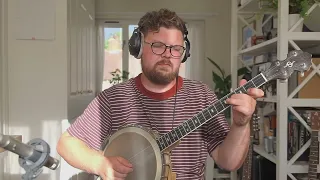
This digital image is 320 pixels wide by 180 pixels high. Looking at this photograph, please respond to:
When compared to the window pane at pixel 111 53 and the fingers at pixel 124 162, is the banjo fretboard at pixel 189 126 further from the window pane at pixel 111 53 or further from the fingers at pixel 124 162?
the window pane at pixel 111 53

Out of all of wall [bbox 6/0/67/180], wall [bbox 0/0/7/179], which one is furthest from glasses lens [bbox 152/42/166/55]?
wall [bbox 0/0/7/179]

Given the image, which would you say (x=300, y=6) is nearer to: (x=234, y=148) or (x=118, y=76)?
(x=234, y=148)

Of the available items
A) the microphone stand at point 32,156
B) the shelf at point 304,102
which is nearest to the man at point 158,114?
the microphone stand at point 32,156

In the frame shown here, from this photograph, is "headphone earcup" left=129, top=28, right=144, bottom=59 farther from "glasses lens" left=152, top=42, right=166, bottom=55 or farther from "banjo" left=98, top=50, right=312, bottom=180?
"banjo" left=98, top=50, right=312, bottom=180

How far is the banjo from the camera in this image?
94 centimetres

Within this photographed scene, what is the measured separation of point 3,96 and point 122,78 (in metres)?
2.15

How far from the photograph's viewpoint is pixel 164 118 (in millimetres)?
1114

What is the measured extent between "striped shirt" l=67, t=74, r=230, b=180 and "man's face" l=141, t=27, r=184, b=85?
0.08 meters

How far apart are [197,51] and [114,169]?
10.9 feet

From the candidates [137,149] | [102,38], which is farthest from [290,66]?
[102,38]

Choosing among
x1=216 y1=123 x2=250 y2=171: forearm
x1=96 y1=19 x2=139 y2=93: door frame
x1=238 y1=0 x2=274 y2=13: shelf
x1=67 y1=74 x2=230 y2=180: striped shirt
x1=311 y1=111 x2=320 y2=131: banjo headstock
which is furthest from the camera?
x1=96 y1=19 x2=139 y2=93: door frame

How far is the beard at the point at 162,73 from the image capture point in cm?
106

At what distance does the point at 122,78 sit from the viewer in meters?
4.18

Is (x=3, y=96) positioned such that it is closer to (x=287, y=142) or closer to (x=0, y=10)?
(x=0, y=10)
